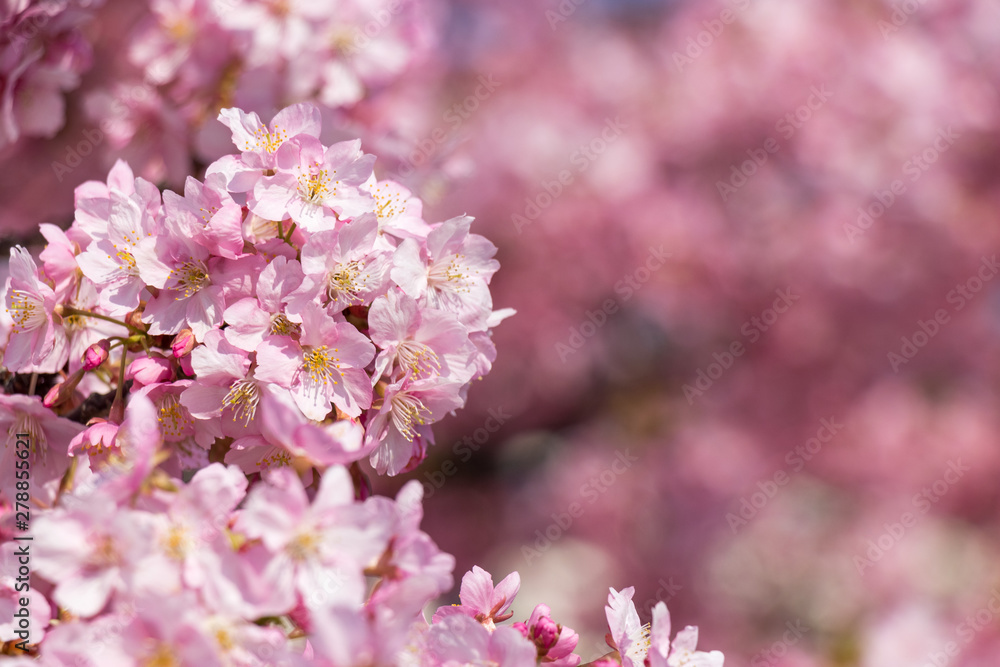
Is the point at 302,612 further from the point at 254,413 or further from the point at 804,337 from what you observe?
the point at 804,337

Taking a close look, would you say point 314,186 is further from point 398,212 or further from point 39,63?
point 39,63

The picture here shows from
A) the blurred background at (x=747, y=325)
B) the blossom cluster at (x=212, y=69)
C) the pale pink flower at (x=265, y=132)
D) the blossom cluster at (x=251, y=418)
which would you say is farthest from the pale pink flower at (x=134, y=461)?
the blurred background at (x=747, y=325)

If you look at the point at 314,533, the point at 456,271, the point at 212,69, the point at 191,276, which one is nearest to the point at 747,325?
the point at 212,69

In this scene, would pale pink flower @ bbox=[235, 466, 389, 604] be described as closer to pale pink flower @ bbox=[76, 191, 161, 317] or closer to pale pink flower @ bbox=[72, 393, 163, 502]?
pale pink flower @ bbox=[72, 393, 163, 502]

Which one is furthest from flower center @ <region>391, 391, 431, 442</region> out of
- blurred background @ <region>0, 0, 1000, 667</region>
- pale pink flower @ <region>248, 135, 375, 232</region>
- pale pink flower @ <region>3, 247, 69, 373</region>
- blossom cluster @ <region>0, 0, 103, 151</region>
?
blurred background @ <region>0, 0, 1000, 667</region>

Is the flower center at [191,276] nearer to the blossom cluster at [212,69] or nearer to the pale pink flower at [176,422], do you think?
the pale pink flower at [176,422]

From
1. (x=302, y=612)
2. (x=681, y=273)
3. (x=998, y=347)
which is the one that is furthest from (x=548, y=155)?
(x=302, y=612)

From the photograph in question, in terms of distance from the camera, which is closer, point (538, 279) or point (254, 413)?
point (254, 413)
